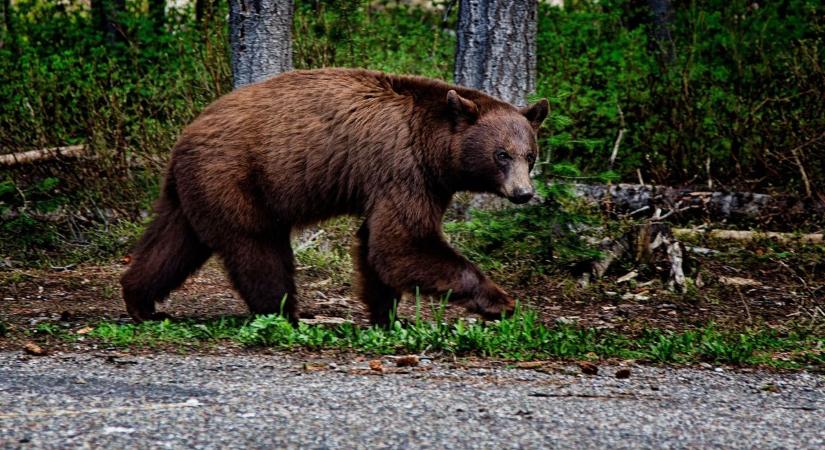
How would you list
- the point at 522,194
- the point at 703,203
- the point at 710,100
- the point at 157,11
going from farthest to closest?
the point at 157,11 < the point at 710,100 < the point at 703,203 < the point at 522,194

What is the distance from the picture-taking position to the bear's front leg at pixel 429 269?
20.8 ft

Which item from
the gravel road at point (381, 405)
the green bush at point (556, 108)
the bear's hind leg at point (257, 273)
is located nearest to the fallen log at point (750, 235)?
the green bush at point (556, 108)

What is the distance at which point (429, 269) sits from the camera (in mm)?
6383

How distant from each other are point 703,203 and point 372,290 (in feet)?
15.4

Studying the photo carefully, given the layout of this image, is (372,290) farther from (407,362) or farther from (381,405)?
(381,405)

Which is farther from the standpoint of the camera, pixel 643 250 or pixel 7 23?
pixel 7 23

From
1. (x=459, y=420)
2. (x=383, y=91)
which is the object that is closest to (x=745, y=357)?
(x=459, y=420)

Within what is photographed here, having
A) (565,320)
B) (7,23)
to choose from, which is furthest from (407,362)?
(7,23)

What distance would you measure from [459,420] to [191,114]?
6.65 m

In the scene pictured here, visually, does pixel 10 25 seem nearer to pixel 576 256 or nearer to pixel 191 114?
pixel 191 114

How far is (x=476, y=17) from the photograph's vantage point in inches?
371

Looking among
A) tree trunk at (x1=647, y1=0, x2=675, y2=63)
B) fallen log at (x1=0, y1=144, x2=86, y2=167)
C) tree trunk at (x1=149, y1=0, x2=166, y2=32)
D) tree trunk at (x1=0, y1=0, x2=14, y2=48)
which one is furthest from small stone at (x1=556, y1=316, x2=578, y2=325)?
tree trunk at (x1=0, y1=0, x2=14, y2=48)

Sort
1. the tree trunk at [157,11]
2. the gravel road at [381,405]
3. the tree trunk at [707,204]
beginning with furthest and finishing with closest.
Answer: the tree trunk at [157,11] → the tree trunk at [707,204] → the gravel road at [381,405]

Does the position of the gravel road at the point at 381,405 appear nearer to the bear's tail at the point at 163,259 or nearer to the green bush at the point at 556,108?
the bear's tail at the point at 163,259
